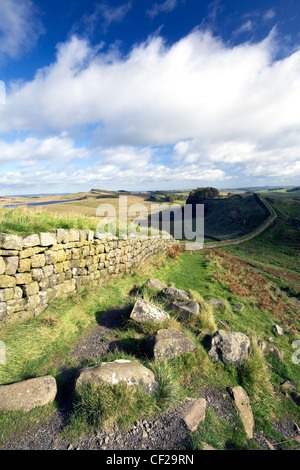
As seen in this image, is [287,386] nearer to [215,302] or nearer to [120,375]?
[215,302]

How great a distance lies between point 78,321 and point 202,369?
12.9 feet

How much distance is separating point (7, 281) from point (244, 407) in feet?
21.5

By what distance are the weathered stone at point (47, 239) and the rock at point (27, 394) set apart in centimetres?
384

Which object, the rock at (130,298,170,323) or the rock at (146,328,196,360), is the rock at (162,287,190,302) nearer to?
the rock at (130,298,170,323)

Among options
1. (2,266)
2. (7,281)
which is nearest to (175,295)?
(7,281)

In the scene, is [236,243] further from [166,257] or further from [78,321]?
[78,321]

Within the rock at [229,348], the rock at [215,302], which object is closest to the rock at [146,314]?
the rock at [229,348]

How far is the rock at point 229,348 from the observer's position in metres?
5.94

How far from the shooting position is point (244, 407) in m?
4.80

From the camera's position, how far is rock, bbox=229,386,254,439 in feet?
14.3

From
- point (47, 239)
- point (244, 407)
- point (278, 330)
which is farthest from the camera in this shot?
point (278, 330)

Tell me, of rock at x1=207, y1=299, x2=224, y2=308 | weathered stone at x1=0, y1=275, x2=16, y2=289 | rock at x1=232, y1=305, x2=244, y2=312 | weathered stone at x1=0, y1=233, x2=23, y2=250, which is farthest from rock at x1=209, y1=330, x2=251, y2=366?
weathered stone at x1=0, y1=233, x2=23, y2=250

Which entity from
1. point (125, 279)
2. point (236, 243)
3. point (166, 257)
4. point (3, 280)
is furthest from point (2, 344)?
point (236, 243)

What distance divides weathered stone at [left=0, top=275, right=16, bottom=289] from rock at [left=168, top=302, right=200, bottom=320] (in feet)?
16.7
